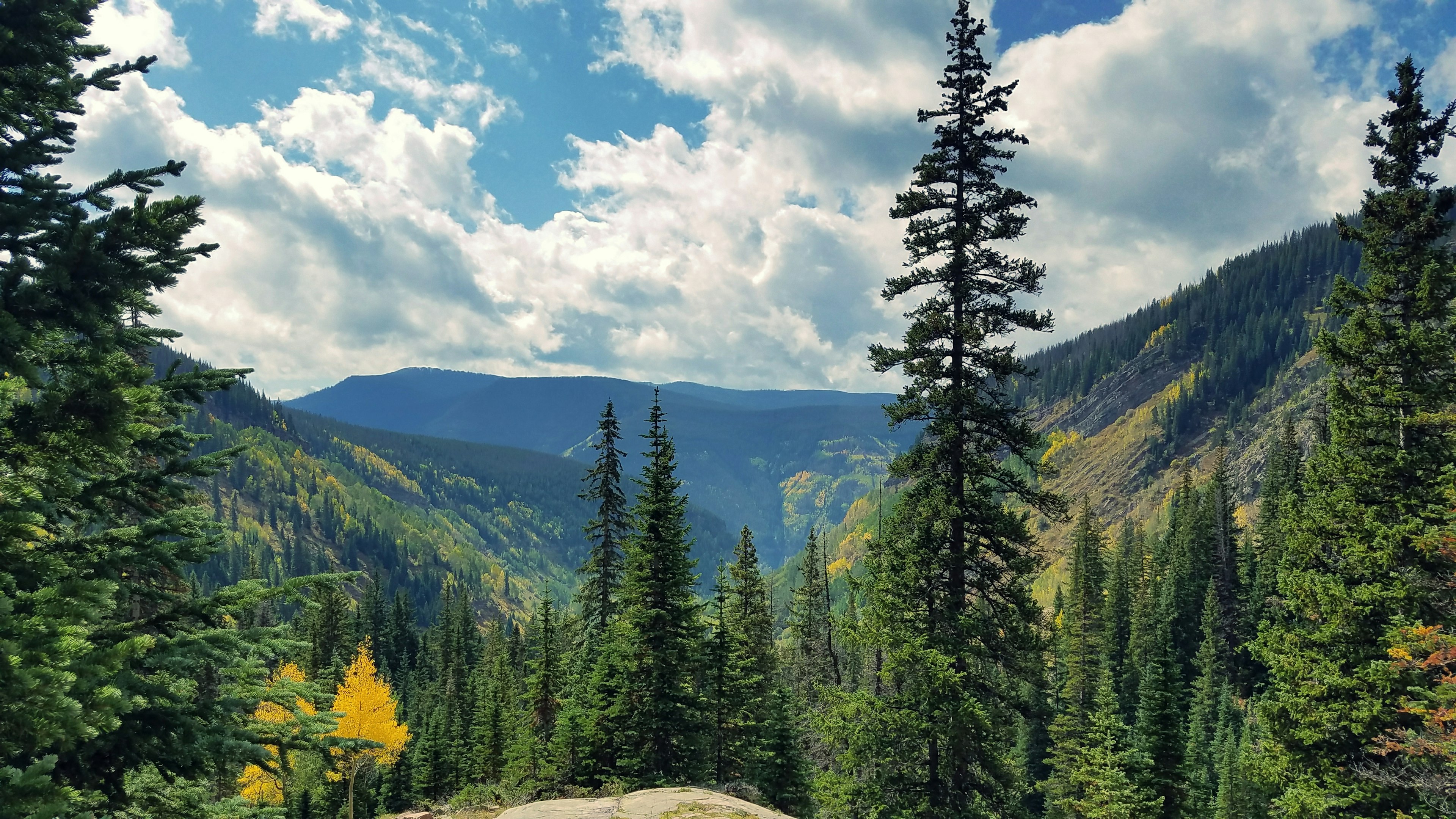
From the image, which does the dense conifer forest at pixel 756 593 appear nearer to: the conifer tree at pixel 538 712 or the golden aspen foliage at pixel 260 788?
the conifer tree at pixel 538 712

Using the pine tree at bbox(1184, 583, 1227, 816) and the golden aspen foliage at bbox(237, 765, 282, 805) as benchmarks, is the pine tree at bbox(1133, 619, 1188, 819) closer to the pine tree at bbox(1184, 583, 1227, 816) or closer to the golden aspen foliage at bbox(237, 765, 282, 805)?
the pine tree at bbox(1184, 583, 1227, 816)

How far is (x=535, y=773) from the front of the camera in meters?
34.2

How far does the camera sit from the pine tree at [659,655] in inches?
1016

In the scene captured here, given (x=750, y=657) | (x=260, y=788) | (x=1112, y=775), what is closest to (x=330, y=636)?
(x=260, y=788)

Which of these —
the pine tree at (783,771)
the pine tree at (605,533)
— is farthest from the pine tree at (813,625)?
the pine tree at (605,533)

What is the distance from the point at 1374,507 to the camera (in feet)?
54.6

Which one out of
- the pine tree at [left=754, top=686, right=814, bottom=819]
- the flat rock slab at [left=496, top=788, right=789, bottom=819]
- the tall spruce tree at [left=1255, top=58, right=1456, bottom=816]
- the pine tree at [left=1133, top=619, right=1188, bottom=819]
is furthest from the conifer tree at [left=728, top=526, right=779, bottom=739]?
the tall spruce tree at [left=1255, top=58, right=1456, bottom=816]

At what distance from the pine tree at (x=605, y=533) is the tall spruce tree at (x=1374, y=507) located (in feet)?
78.9

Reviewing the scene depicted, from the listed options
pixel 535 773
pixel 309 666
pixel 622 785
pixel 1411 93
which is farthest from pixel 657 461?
pixel 309 666

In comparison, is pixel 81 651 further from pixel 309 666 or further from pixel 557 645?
pixel 309 666

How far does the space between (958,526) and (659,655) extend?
45.1 feet

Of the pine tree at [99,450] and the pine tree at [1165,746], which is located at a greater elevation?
the pine tree at [99,450]

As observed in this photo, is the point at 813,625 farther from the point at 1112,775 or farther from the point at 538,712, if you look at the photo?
the point at 1112,775

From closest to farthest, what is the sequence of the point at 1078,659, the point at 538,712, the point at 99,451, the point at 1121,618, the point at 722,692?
1. the point at 99,451
2. the point at 722,692
3. the point at 538,712
4. the point at 1078,659
5. the point at 1121,618
